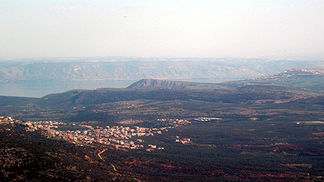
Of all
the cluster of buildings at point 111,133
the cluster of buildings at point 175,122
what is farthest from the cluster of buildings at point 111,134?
the cluster of buildings at point 175,122

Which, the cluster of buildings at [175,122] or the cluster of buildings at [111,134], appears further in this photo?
the cluster of buildings at [175,122]

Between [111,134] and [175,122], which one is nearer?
[111,134]

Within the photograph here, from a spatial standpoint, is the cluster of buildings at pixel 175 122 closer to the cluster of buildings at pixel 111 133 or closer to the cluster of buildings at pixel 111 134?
the cluster of buildings at pixel 111 133

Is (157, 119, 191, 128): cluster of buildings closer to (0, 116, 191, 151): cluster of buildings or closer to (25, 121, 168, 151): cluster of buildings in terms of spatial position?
(0, 116, 191, 151): cluster of buildings

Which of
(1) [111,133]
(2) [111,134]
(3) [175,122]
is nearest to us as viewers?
(2) [111,134]

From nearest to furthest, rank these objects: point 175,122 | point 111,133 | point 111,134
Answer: point 111,134 → point 111,133 → point 175,122

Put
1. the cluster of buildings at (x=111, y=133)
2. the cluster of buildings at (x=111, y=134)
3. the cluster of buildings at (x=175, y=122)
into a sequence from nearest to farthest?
the cluster of buildings at (x=111, y=133), the cluster of buildings at (x=111, y=134), the cluster of buildings at (x=175, y=122)

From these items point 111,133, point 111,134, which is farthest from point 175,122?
Answer: point 111,134

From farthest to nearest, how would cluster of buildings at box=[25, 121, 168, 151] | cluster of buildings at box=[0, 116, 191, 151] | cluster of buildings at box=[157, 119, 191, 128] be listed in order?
cluster of buildings at box=[157, 119, 191, 128] → cluster of buildings at box=[25, 121, 168, 151] → cluster of buildings at box=[0, 116, 191, 151]

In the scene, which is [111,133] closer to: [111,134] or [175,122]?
[111,134]

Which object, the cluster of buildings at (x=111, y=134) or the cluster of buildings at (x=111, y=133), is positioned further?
the cluster of buildings at (x=111, y=134)

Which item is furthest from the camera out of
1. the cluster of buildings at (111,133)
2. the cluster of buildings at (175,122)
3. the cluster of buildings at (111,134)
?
the cluster of buildings at (175,122)

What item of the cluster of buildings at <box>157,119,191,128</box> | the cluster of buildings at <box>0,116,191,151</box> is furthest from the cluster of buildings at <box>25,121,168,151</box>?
the cluster of buildings at <box>157,119,191,128</box>
